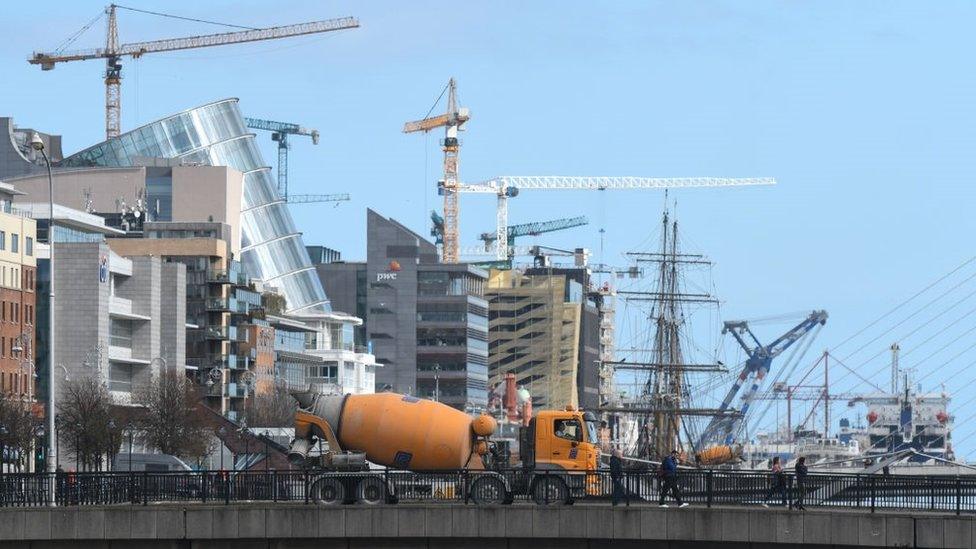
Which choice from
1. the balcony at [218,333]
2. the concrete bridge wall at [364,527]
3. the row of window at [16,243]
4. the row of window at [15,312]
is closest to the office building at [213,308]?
the balcony at [218,333]

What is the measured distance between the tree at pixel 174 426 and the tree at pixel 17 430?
770 cm

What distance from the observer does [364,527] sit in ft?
155

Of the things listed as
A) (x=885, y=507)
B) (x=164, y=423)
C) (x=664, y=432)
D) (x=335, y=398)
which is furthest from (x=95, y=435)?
(x=664, y=432)

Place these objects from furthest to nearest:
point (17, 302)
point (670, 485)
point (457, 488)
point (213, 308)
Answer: point (213, 308) → point (17, 302) → point (457, 488) → point (670, 485)

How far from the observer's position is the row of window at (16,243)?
136750 mm

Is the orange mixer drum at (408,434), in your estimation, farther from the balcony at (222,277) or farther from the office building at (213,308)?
the balcony at (222,277)

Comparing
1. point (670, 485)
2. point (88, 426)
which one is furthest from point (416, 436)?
point (88, 426)

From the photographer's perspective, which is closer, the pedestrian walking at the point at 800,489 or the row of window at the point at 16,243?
the pedestrian walking at the point at 800,489

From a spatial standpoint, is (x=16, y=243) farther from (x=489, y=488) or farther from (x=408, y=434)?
(x=489, y=488)

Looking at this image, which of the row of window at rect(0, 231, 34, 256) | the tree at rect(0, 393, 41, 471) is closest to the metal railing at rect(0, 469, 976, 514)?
the tree at rect(0, 393, 41, 471)

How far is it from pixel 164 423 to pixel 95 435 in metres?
8.86

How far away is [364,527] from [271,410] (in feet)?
359

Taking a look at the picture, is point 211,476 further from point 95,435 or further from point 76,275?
A: point 76,275

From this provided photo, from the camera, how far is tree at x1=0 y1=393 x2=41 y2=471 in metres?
101
